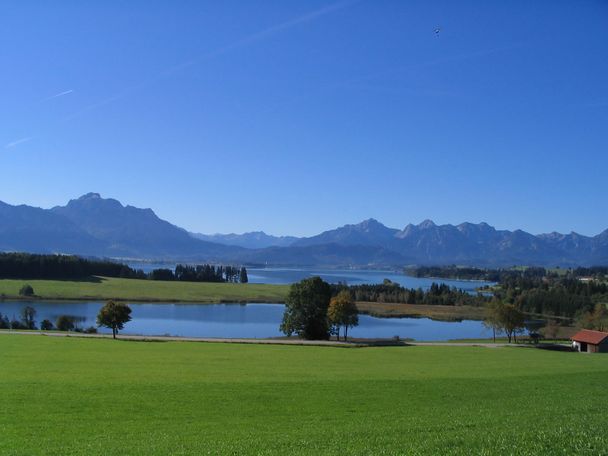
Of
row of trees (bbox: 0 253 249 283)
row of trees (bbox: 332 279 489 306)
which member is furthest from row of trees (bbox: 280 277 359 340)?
row of trees (bbox: 0 253 249 283)

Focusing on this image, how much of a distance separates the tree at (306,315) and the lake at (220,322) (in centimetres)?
771

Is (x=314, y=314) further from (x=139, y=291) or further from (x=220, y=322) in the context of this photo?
(x=139, y=291)

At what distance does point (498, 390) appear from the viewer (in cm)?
2642

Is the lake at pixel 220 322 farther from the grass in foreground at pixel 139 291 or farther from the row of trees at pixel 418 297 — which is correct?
the row of trees at pixel 418 297

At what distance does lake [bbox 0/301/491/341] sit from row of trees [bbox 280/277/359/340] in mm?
7940

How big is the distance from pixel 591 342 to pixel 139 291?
4035 inches

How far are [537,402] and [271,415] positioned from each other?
1098 centimetres

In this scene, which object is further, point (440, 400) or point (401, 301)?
point (401, 301)

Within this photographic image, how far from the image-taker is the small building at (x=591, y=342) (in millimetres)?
58000

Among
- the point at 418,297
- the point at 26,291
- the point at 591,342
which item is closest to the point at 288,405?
the point at 591,342

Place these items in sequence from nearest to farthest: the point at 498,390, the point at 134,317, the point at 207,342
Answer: the point at 498,390 < the point at 207,342 < the point at 134,317

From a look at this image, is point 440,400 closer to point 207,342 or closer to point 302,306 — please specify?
point 207,342

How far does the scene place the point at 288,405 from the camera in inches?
858

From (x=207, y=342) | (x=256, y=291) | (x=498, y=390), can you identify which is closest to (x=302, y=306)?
(x=207, y=342)
